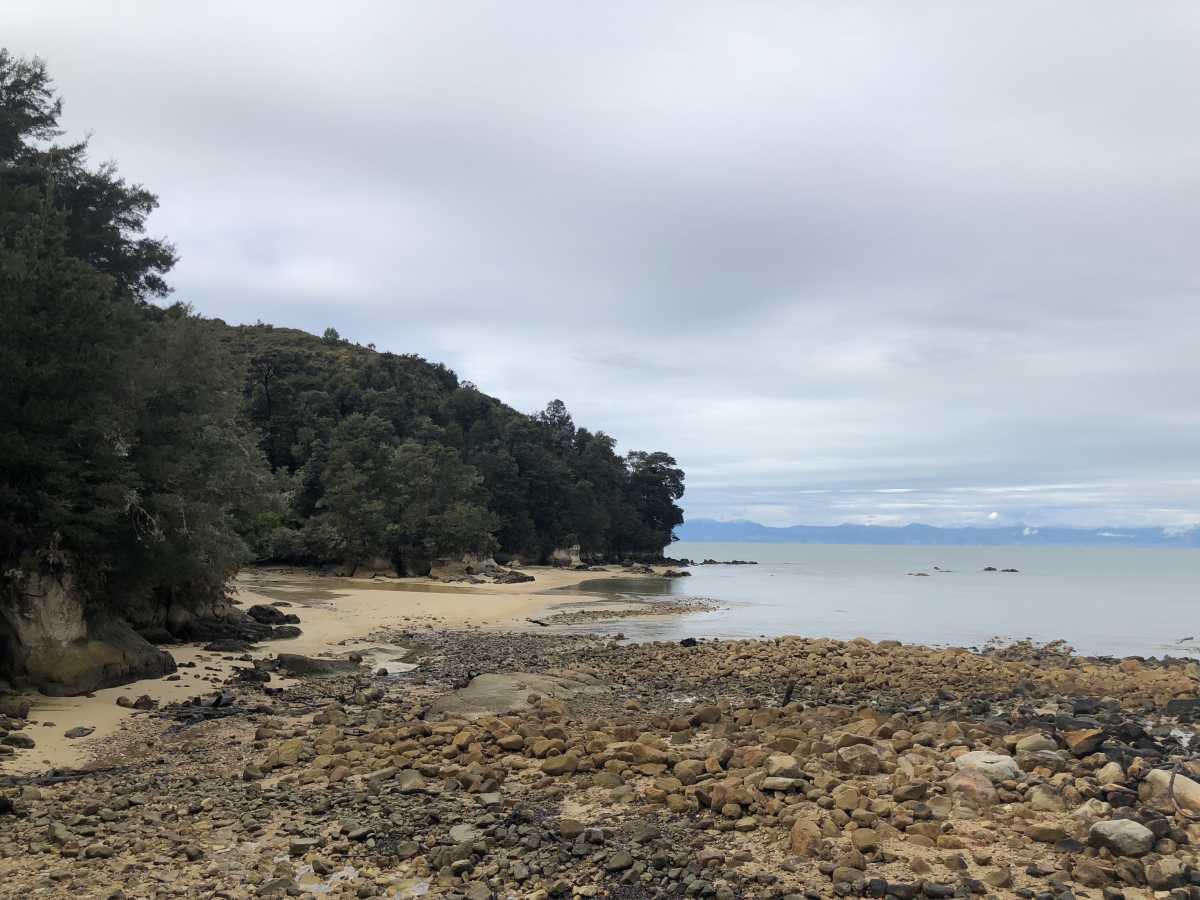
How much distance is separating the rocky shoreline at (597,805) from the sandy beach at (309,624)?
1.82 feet

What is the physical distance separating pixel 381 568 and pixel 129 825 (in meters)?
51.5

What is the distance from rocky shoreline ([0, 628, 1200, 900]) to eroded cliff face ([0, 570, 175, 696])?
172 cm

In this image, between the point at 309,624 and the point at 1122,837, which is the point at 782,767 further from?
the point at 309,624

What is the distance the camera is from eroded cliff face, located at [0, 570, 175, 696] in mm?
11633

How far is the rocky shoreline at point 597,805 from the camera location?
19.4 feet

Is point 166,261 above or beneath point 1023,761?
above

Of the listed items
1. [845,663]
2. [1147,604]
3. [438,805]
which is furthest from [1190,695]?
[1147,604]

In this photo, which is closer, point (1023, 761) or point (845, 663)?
point (1023, 761)

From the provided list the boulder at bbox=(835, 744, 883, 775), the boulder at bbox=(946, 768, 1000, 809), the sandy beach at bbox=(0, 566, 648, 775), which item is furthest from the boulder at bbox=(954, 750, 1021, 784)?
the sandy beach at bbox=(0, 566, 648, 775)

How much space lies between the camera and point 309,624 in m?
25.7

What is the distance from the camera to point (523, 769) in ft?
28.2

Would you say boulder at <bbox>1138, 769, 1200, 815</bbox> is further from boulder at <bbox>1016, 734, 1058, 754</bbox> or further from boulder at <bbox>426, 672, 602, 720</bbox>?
boulder at <bbox>426, 672, 602, 720</bbox>

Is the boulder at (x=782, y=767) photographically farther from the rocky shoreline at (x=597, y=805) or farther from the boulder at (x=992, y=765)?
the boulder at (x=992, y=765)

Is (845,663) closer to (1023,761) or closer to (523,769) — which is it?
(1023,761)
